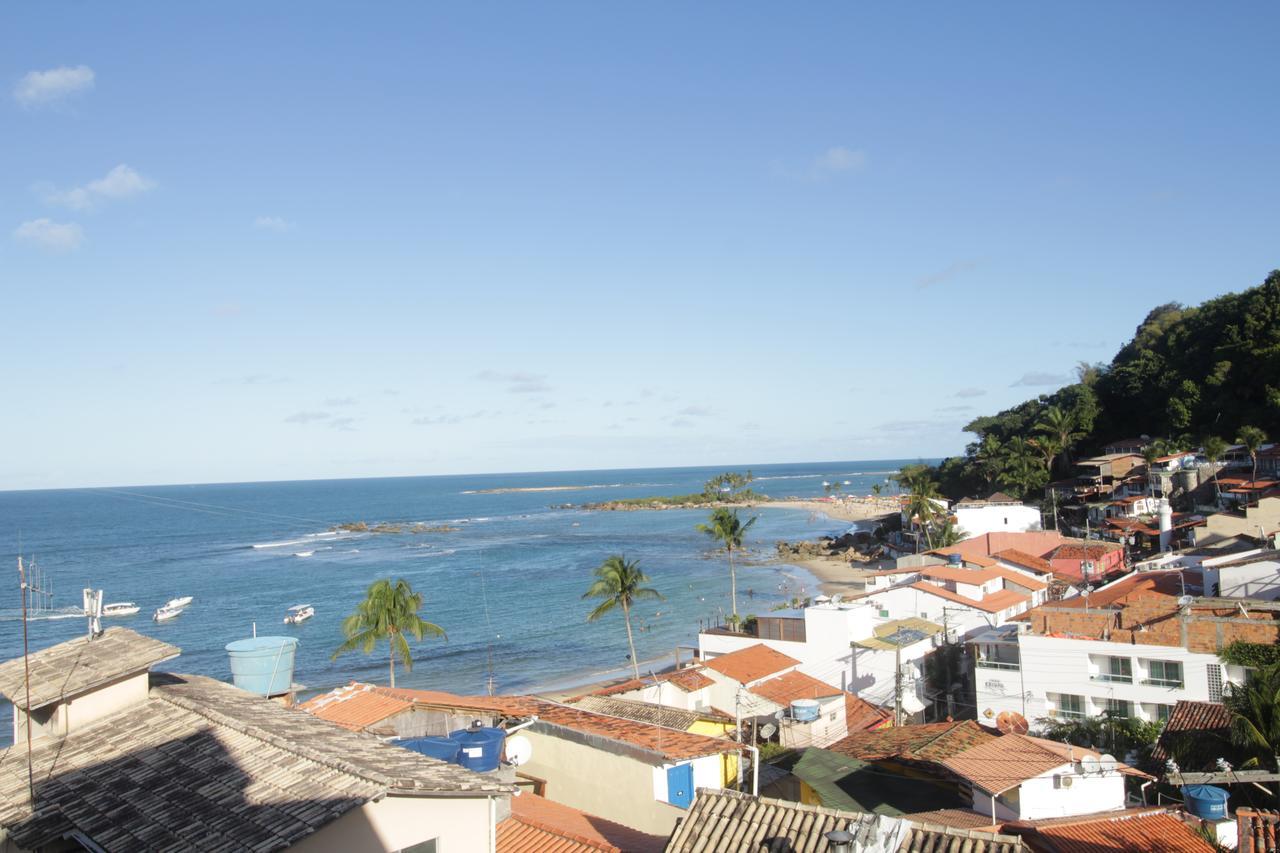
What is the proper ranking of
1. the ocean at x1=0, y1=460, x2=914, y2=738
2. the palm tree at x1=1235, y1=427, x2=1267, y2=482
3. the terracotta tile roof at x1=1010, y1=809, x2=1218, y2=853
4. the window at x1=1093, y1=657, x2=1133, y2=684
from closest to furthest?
the terracotta tile roof at x1=1010, y1=809, x2=1218, y2=853 → the window at x1=1093, y1=657, x2=1133, y2=684 → the ocean at x1=0, y1=460, x2=914, y2=738 → the palm tree at x1=1235, y1=427, x2=1267, y2=482

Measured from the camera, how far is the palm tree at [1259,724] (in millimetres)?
17938

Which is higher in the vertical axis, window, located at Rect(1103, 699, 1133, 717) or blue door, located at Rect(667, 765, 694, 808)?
blue door, located at Rect(667, 765, 694, 808)

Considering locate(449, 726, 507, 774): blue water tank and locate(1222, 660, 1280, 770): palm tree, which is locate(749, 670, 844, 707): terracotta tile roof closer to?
locate(1222, 660, 1280, 770): palm tree

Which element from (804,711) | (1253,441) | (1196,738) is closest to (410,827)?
(804,711)

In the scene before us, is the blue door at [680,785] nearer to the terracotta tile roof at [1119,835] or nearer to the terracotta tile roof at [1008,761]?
the terracotta tile roof at [1008,761]

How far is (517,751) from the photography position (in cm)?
1722

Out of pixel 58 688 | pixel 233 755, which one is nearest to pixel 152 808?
pixel 233 755

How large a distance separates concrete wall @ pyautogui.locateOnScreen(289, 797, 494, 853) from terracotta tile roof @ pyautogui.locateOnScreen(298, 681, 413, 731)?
33.4 feet

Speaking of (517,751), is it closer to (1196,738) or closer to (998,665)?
(1196,738)

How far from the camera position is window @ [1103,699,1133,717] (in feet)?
88.2

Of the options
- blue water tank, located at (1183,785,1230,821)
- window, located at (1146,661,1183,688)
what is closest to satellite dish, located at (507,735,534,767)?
blue water tank, located at (1183,785,1230,821)

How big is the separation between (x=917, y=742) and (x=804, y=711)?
4836 millimetres

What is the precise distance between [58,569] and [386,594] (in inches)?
2993

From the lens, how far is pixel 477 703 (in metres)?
19.9
